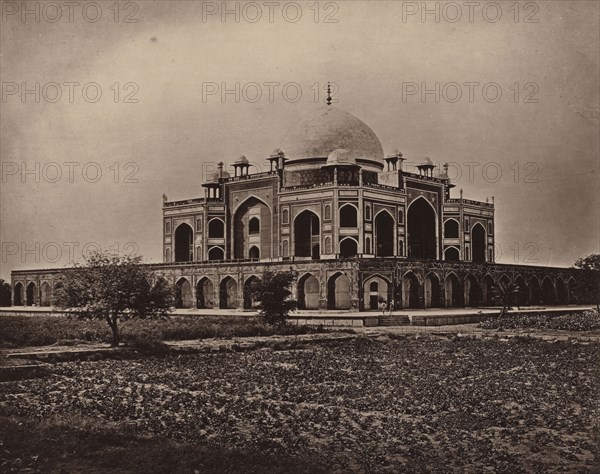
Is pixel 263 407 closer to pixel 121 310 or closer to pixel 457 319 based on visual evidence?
pixel 121 310

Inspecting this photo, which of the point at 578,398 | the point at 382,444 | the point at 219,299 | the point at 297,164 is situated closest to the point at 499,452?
the point at 382,444

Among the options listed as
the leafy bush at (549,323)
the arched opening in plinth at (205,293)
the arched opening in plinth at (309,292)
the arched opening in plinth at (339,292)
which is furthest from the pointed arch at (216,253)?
the leafy bush at (549,323)

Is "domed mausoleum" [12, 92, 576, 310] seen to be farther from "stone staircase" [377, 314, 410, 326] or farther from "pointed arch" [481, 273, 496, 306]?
"stone staircase" [377, 314, 410, 326]

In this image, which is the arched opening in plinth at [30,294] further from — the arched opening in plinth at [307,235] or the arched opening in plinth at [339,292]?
the arched opening in plinth at [339,292]

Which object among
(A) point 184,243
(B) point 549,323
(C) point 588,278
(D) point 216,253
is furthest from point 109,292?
(C) point 588,278

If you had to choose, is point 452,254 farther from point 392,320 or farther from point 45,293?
point 45,293

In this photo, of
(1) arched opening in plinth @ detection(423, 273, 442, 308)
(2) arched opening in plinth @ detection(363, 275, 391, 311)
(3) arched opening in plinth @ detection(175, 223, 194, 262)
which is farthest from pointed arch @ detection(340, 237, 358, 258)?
(3) arched opening in plinth @ detection(175, 223, 194, 262)
